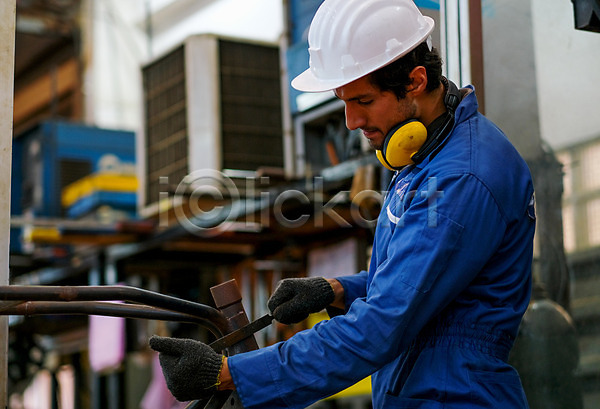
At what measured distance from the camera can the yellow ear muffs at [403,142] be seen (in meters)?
2.61

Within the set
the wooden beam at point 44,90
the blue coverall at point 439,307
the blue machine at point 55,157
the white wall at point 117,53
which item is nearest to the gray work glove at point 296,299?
the blue coverall at point 439,307

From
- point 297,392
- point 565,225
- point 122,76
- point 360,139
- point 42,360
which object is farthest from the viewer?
point 122,76

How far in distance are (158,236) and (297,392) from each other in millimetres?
5272

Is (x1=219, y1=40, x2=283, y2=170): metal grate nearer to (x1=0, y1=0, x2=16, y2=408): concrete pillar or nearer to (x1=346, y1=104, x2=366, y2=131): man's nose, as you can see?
(x1=0, y1=0, x2=16, y2=408): concrete pillar

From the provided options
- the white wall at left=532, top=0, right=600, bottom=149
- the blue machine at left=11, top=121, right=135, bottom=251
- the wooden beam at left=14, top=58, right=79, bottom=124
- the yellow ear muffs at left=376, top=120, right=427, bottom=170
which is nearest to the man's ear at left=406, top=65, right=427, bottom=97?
the yellow ear muffs at left=376, top=120, right=427, bottom=170

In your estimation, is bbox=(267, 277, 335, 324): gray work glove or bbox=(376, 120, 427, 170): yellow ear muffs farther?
bbox=(267, 277, 335, 324): gray work glove

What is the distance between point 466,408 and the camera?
2.37 meters

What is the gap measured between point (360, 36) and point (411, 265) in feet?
2.52

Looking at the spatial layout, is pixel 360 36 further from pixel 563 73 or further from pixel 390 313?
pixel 563 73

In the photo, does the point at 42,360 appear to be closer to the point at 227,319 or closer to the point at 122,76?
the point at 122,76

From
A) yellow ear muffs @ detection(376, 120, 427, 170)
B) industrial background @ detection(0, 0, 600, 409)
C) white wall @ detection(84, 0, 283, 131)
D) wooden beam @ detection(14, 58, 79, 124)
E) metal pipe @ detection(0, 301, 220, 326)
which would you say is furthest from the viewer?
wooden beam @ detection(14, 58, 79, 124)

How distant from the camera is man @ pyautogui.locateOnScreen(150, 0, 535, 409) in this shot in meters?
2.32

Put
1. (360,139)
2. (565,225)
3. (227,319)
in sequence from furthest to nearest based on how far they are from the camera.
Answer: (360,139)
(565,225)
(227,319)

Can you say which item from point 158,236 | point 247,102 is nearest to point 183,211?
point 158,236
